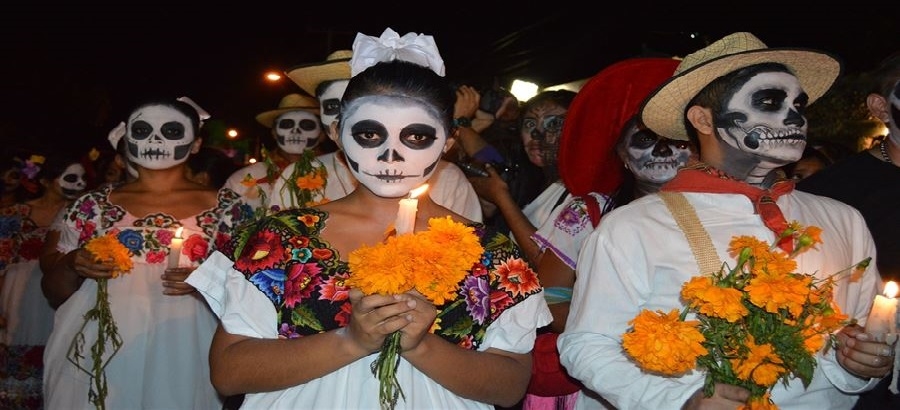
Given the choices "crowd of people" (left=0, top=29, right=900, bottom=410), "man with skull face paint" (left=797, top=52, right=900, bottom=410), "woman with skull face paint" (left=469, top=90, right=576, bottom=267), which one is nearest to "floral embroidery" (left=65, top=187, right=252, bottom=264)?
"crowd of people" (left=0, top=29, right=900, bottom=410)

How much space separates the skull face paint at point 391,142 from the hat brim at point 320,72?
2191mm

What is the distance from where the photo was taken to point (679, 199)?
10.9ft

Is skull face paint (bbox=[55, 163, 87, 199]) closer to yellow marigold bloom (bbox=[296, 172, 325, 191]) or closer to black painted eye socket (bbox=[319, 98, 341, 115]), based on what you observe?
yellow marigold bloom (bbox=[296, 172, 325, 191])

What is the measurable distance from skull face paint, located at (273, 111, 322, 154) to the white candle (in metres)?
5.65

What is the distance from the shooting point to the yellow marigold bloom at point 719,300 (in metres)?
2.60

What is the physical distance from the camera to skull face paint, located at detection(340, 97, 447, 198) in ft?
10.4

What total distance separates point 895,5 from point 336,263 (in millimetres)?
9613

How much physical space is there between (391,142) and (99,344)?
2823 millimetres

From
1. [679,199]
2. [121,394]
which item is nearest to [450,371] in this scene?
[679,199]

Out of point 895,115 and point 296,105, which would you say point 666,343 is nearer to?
point 895,115

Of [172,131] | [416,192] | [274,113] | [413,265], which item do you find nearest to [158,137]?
[172,131]

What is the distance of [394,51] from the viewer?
3277 mm

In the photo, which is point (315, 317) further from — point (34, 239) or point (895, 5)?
point (895, 5)

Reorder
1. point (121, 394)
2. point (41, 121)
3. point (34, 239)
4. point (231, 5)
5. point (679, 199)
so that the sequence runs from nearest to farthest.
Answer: point (679, 199) → point (121, 394) → point (34, 239) → point (41, 121) → point (231, 5)
